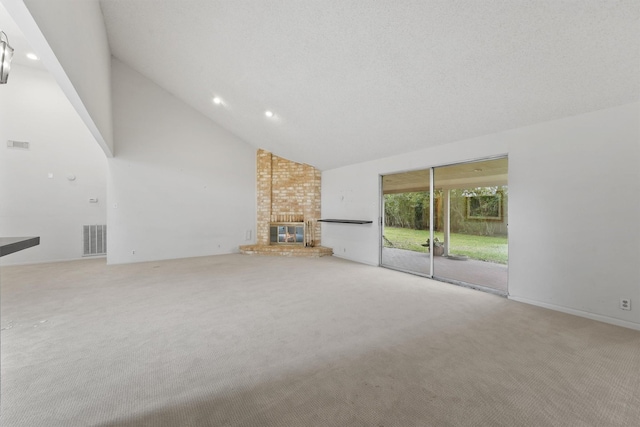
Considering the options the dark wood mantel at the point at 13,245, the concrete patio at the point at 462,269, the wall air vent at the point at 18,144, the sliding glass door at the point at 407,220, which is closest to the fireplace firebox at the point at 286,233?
the sliding glass door at the point at 407,220

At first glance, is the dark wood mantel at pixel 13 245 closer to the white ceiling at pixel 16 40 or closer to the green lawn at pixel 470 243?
the white ceiling at pixel 16 40

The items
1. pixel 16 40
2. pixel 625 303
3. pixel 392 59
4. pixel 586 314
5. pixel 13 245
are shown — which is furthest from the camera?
pixel 16 40

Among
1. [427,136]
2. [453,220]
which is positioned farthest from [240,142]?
[453,220]

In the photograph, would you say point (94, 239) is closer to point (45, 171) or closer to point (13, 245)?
point (45, 171)

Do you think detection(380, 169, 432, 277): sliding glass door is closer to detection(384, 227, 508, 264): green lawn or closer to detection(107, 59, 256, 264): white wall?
detection(384, 227, 508, 264): green lawn

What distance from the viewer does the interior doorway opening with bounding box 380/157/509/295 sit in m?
4.92

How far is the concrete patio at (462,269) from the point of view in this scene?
4.58 metres

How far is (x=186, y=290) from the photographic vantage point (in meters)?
4.05

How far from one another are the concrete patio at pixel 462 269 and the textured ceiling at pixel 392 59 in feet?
7.95

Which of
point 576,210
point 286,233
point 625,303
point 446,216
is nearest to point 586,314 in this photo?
point 625,303

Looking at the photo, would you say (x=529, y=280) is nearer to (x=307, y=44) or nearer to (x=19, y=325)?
(x=307, y=44)

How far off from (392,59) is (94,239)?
307 inches

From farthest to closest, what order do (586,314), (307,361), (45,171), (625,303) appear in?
1. (45,171)
2. (586,314)
3. (625,303)
4. (307,361)

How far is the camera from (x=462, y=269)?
5.69 m
